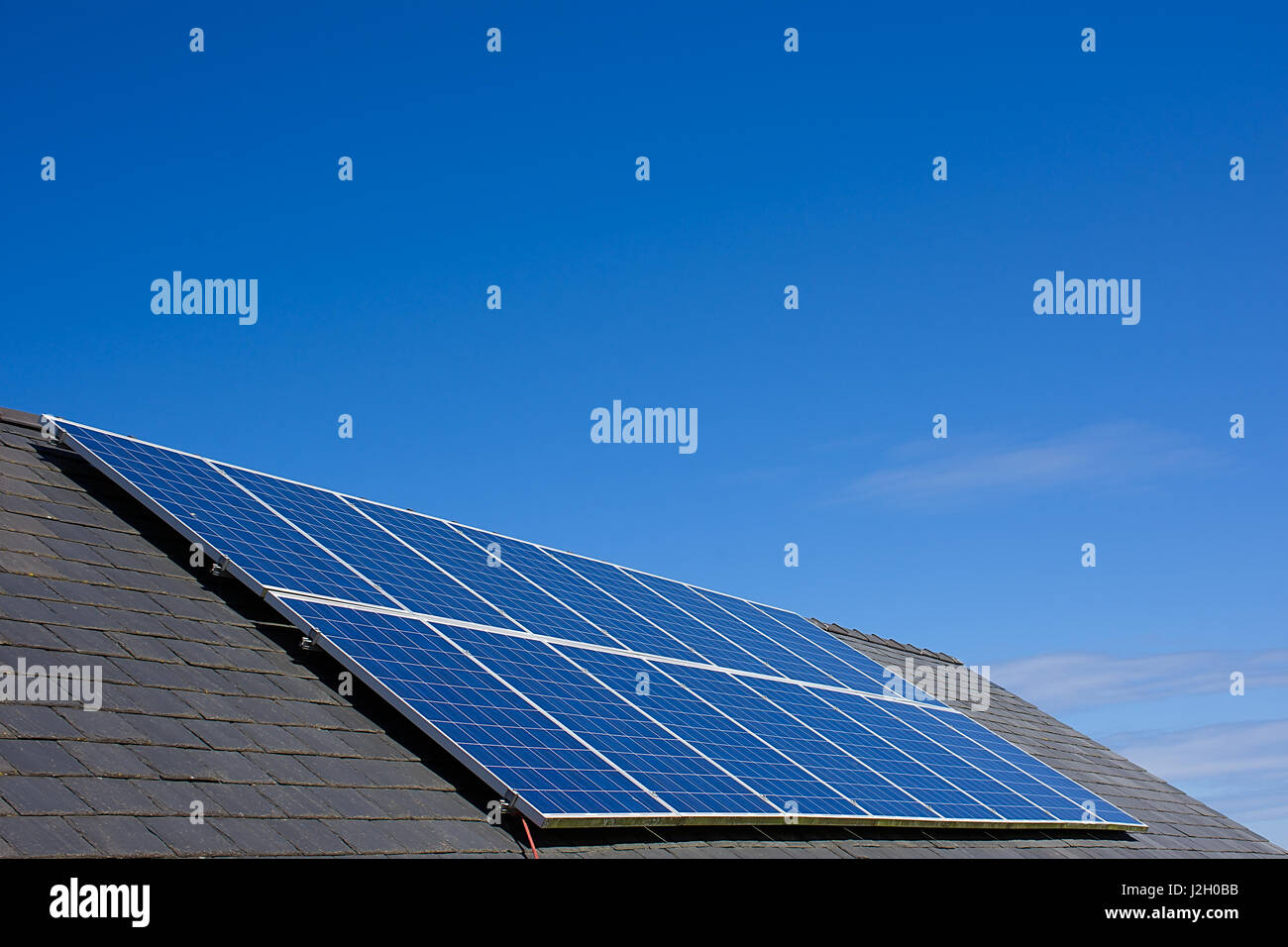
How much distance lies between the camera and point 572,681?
1155cm

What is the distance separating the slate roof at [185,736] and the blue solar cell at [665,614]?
3.65 m

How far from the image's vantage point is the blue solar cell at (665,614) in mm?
15492

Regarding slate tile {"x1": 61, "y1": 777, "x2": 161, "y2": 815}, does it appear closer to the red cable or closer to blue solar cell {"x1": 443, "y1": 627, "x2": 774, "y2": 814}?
the red cable

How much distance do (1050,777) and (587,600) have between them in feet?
24.3

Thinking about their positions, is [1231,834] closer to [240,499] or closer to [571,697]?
[571,697]

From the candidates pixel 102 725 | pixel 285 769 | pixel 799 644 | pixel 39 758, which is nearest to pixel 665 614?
pixel 799 644

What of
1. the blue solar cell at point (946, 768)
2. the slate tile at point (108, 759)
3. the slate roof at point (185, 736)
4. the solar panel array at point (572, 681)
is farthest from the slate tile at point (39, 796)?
the blue solar cell at point (946, 768)

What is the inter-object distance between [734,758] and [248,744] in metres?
4.94

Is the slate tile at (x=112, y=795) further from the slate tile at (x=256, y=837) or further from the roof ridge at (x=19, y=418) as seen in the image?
the roof ridge at (x=19, y=418)

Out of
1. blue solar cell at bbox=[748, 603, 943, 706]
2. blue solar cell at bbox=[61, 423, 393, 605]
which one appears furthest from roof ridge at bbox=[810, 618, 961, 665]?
blue solar cell at bbox=[61, 423, 393, 605]

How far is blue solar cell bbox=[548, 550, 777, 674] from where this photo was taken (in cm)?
1549
